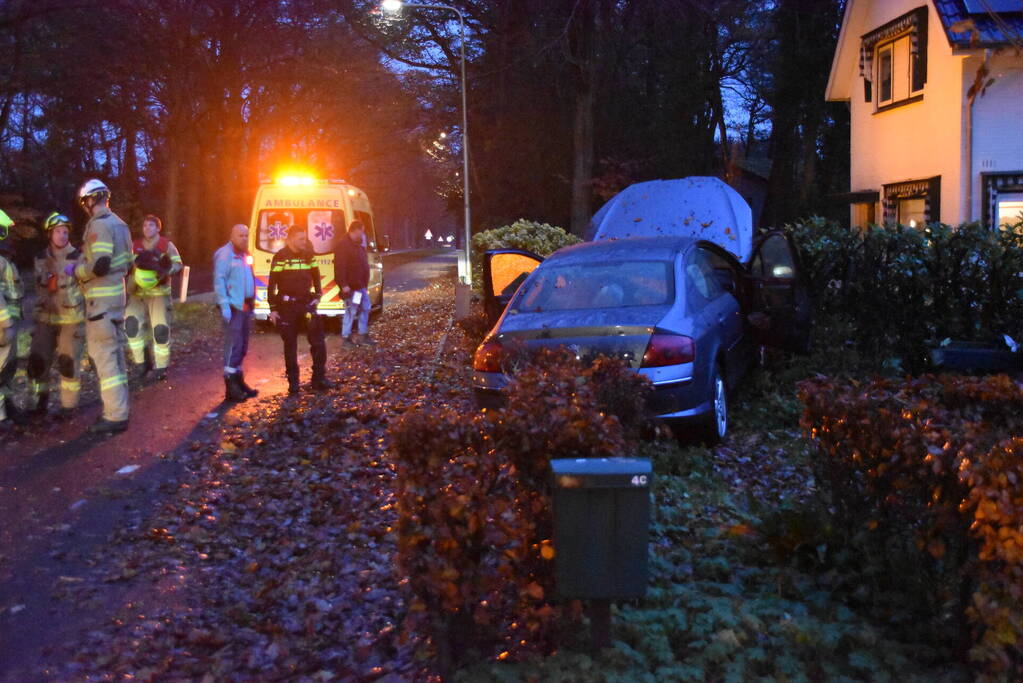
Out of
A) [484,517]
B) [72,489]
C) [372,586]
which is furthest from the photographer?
[72,489]

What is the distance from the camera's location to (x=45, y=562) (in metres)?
5.89

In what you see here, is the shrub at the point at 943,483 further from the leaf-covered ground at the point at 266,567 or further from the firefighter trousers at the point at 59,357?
the firefighter trousers at the point at 59,357

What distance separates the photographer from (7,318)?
9.10 meters

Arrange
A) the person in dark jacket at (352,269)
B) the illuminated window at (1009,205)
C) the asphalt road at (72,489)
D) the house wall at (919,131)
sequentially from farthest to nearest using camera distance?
the house wall at (919,131) → the illuminated window at (1009,205) → the person in dark jacket at (352,269) → the asphalt road at (72,489)

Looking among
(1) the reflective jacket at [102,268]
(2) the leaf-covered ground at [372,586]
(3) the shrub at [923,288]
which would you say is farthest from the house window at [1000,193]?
(1) the reflective jacket at [102,268]

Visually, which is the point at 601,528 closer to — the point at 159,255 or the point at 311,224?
the point at 159,255

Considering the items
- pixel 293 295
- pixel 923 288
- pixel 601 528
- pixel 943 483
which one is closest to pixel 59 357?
pixel 293 295

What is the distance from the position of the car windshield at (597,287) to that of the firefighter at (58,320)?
4.25m

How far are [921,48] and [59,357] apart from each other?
16390 millimetres

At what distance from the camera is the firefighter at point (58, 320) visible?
980cm

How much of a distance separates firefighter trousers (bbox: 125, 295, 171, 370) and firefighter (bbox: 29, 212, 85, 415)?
2.14 metres

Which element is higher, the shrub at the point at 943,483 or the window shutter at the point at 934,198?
the window shutter at the point at 934,198

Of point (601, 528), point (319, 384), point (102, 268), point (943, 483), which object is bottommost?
point (319, 384)

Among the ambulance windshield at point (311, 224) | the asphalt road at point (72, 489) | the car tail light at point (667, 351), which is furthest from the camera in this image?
the ambulance windshield at point (311, 224)
